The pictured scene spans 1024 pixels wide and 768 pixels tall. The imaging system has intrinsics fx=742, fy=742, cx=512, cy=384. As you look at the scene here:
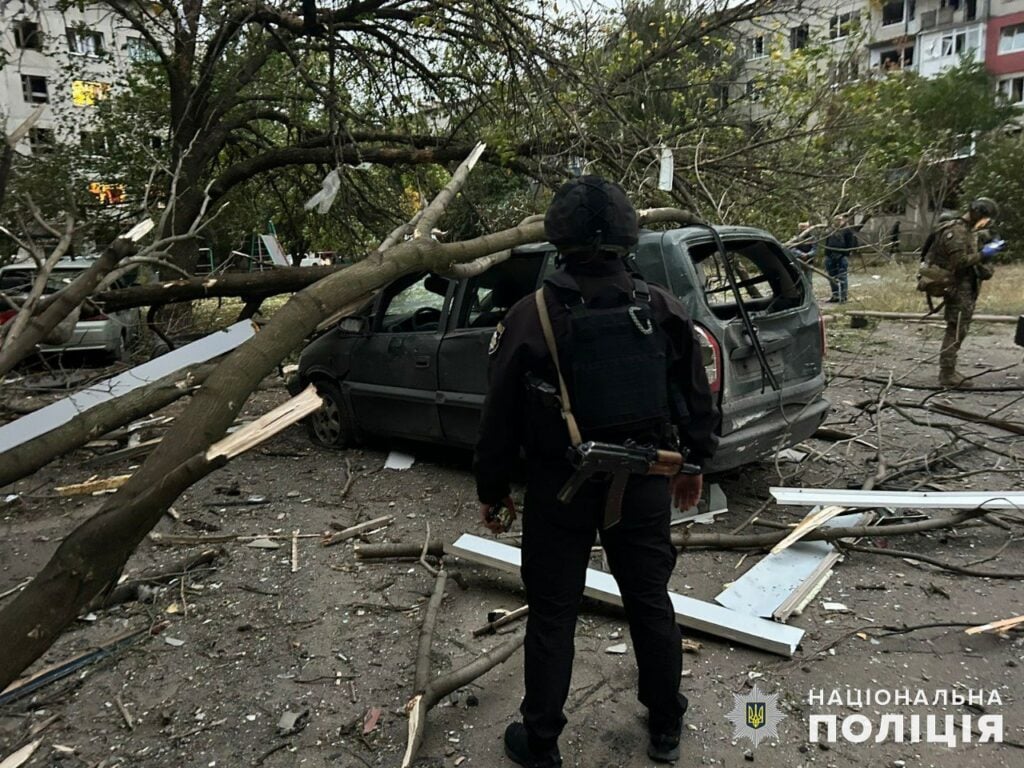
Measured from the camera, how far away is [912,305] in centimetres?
1303

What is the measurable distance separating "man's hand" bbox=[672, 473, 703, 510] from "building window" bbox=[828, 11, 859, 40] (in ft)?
19.9

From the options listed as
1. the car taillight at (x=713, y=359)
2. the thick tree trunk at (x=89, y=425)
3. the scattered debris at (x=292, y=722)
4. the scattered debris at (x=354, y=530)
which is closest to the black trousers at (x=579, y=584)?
the scattered debris at (x=292, y=722)

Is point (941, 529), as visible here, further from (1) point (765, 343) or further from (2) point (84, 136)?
(2) point (84, 136)

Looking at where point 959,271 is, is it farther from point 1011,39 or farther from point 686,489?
point 1011,39

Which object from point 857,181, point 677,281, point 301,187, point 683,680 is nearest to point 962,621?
point 683,680

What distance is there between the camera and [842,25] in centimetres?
703

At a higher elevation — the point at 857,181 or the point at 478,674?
the point at 857,181

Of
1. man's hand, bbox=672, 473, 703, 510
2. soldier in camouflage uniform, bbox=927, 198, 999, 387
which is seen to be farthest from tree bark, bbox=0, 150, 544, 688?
soldier in camouflage uniform, bbox=927, 198, 999, 387

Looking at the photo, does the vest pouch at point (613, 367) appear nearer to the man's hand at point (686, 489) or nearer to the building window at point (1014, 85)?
the man's hand at point (686, 489)

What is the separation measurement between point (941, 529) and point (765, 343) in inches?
54.2

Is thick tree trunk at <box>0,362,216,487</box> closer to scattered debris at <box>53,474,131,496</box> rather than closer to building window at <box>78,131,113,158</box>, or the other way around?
scattered debris at <box>53,474,131,496</box>

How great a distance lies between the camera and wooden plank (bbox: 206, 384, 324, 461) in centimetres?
227

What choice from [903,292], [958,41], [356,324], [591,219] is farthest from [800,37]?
[958,41]

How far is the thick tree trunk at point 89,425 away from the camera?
335 centimetres
